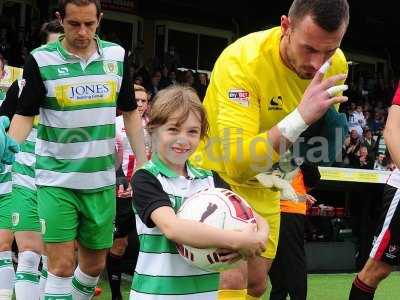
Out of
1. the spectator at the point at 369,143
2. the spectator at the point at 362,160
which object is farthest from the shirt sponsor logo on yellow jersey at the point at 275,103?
the spectator at the point at 369,143

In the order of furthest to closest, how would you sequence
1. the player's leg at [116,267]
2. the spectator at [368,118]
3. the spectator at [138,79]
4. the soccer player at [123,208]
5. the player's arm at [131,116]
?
the spectator at [368,118] < the spectator at [138,79] < the soccer player at [123,208] < the player's leg at [116,267] < the player's arm at [131,116]

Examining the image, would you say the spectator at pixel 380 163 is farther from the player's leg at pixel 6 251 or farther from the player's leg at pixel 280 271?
the player's leg at pixel 6 251

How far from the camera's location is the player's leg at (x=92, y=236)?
14.2ft

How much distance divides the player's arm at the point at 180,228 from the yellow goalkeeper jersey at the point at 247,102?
19.7 inches

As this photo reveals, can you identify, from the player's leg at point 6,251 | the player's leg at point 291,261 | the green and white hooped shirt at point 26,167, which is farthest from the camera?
the player's leg at point 291,261

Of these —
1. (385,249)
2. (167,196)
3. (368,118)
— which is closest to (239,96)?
(167,196)

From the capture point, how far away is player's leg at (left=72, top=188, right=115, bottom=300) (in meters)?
4.32

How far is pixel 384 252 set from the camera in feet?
15.6

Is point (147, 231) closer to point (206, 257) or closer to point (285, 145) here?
point (206, 257)

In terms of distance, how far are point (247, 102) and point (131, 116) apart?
1.43 meters

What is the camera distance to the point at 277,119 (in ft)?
11.8

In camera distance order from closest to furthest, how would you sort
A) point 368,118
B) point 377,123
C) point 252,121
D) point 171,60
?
point 252,121, point 171,60, point 377,123, point 368,118

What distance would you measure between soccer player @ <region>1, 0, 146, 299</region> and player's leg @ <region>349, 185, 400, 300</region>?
1.71m

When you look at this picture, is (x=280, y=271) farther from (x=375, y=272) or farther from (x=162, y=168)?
(x=162, y=168)
